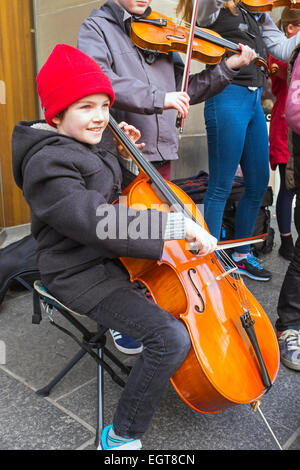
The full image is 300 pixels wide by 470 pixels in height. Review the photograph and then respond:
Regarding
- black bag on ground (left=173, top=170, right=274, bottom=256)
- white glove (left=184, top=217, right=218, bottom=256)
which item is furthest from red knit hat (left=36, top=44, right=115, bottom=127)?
black bag on ground (left=173, top=170, right=274, bottom=256)

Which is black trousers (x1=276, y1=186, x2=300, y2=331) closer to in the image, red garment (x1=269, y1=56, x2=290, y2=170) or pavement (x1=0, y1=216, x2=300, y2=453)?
pavement (x1=0, y1=216, x2=300, y2=453)

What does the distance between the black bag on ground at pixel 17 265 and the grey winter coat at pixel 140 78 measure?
2.94 feet

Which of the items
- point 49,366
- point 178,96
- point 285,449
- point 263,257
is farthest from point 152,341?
point 263,257

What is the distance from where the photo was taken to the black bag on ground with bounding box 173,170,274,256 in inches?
113

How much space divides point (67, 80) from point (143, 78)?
0.58 metres

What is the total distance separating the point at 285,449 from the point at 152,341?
0.58 m

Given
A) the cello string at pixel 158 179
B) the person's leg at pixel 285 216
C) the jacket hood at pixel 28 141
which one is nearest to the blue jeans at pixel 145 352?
the cello string at pixel 158 179

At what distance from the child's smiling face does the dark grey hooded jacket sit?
0.03m

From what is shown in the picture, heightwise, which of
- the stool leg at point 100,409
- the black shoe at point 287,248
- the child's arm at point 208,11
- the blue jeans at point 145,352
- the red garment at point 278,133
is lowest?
the black shoe at point 287,248

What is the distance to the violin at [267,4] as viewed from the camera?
206 centimetres

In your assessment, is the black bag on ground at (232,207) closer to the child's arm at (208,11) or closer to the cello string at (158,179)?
the child's arm at (208,11)

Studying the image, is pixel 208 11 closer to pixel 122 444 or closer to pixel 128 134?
pixel 128 134

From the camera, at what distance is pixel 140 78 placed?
1707 millimetres
